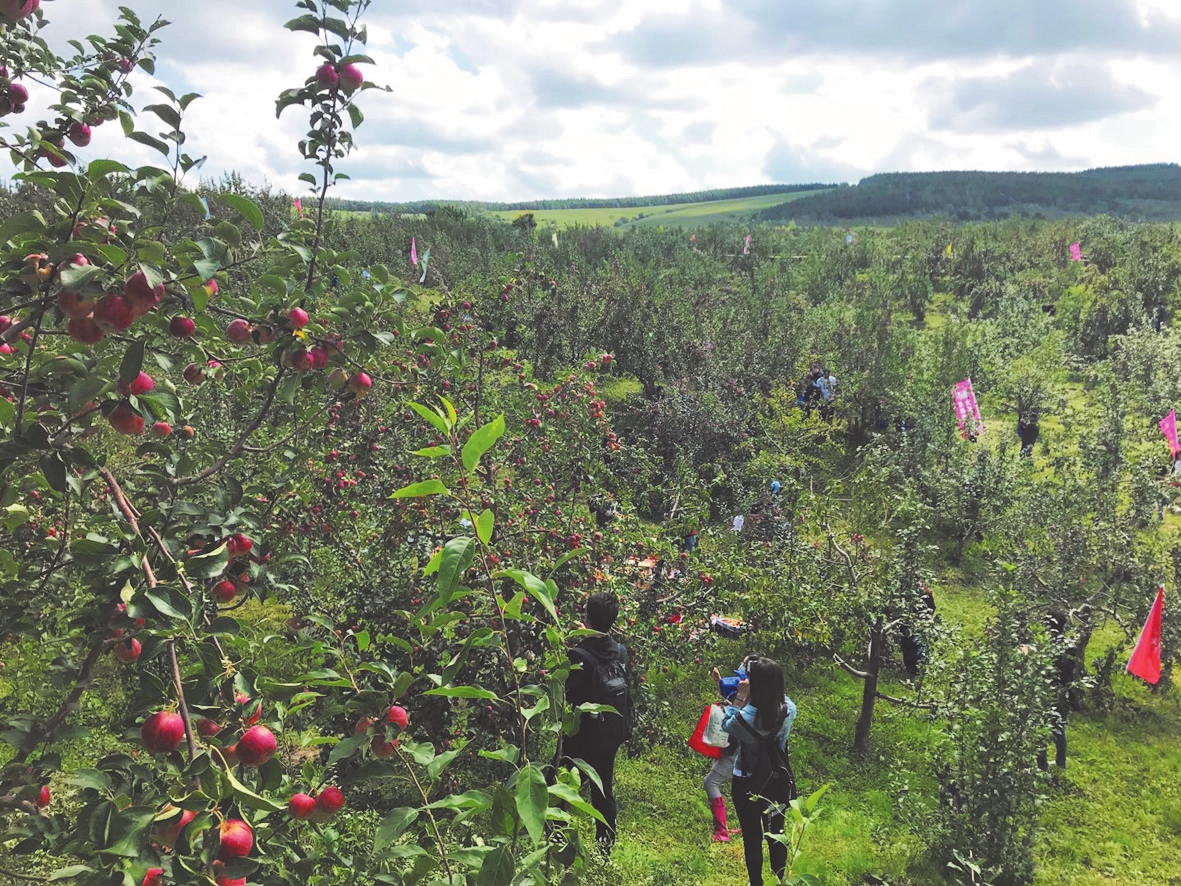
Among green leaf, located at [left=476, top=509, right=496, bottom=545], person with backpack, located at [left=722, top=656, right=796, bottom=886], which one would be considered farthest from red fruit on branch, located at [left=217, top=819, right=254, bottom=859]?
person with backpack, located at [left=722, top=656, right=796, bottom=886]

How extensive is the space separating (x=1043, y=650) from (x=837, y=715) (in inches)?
104

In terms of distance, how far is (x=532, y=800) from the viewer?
1092 millimetres

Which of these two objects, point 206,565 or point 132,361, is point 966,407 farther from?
point 132,361

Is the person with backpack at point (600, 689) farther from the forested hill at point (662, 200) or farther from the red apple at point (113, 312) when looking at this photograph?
the forested hill at point (662, 200)

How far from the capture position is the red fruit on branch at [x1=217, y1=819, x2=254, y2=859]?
123cm

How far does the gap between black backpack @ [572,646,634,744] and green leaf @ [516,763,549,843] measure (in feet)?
7.22

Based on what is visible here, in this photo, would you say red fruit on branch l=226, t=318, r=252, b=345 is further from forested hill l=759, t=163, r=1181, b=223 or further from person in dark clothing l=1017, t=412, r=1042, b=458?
forested hill l=759, t=163, r=1181, b=223

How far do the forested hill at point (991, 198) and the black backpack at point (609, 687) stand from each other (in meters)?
102

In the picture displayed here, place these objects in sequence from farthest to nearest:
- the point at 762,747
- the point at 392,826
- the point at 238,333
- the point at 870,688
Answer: the point at 870,688 → the point at 762,747 → the point at 238,333 → the point at 392,826

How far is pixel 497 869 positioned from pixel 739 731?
2.86m

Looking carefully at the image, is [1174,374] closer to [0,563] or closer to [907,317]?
[907,317]

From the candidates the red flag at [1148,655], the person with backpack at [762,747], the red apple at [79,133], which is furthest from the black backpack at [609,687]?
the red flag at [1148,655]

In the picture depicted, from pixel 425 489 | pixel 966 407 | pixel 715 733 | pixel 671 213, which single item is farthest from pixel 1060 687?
pixel 671 213

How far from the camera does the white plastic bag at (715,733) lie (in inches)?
173
